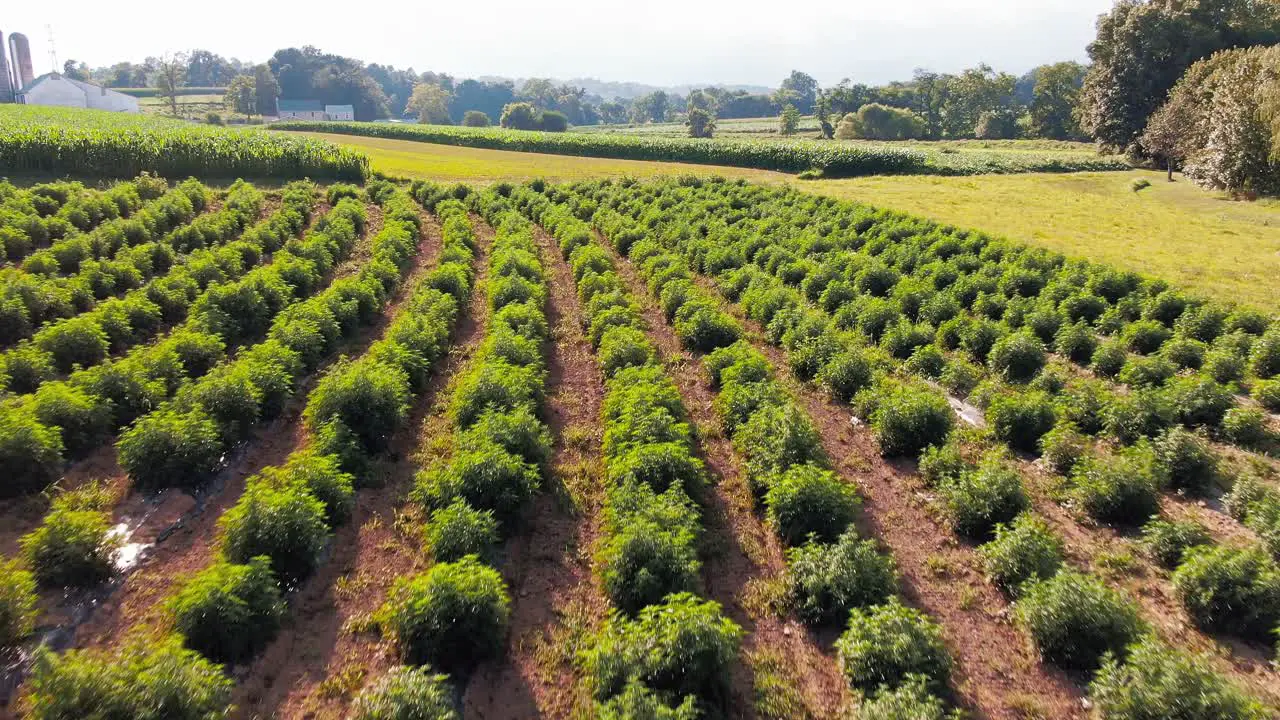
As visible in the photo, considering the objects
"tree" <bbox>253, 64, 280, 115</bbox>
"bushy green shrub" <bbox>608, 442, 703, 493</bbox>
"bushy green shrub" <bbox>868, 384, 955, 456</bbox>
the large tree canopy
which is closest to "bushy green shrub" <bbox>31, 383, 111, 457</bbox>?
"bushy green shrub" <bbox>608, 442, 703, 493</bbox>

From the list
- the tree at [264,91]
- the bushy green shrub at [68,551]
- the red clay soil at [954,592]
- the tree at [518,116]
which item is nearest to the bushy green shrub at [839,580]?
the red clay soil at [954,592]

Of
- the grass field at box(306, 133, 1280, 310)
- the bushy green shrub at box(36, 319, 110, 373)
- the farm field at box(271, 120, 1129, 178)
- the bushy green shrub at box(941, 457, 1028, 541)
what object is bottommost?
the bushy green shrub at box(941, 457, 1028, 541)

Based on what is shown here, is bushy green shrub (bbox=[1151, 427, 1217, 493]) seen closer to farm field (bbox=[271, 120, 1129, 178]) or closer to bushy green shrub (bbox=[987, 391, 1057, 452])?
bushy green shrub (bbox=[987, 391, 1057, 452])

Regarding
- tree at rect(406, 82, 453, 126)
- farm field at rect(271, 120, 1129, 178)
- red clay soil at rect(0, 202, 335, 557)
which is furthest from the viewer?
tree at rect(406, 82, 453, 126)

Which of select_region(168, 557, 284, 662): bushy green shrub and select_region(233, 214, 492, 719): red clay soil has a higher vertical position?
select_region(168, 557, 284, 662): bushy green shrub

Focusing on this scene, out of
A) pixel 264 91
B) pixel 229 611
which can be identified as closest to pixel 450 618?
pixel 229 611

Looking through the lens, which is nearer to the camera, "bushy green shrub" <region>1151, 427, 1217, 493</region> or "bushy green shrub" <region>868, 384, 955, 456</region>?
"bushy green shrub" <region>1151, 427, 1217, 493</region>

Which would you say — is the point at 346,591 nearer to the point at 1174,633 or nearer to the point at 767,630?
the point at 767,630

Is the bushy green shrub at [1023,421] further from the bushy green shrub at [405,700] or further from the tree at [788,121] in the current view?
the tree at [788,121]
